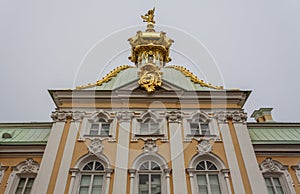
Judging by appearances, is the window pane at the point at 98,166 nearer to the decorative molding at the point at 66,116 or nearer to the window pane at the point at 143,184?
the window pane at the point at 143,184

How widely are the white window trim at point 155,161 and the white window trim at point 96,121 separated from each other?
6.27 feet

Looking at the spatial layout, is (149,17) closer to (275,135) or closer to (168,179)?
(275,135)

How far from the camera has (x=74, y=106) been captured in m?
18.4

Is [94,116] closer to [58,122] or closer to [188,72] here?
[58,122]

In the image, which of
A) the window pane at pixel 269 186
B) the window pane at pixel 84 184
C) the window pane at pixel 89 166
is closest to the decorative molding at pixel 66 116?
the window pane at pixel 89 166

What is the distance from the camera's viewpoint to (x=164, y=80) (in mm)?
19688

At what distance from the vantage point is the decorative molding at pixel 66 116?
57.4ft

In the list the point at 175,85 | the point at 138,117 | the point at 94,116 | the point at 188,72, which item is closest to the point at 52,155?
the point at 94,116

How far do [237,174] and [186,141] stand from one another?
3102mm

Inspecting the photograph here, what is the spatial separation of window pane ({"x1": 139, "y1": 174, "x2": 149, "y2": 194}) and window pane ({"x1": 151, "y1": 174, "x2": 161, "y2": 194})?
251 mm

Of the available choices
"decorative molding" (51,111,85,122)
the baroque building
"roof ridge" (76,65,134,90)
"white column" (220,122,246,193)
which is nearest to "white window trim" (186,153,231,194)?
the baroque building

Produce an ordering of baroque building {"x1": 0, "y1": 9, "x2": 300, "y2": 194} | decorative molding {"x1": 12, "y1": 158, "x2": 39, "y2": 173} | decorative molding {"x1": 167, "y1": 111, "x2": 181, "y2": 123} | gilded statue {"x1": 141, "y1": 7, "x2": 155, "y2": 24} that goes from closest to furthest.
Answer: baroque building {"x1": 0, "y1": 9, "x2": 300, "y2": 194} < decorative molding {"x1": 12, "y1": 158, "x2": 39, "y2": 173} < decorative molding {"x1": 167, "y1": 111, "x2": 181, "y2": 123} < gilded statue {"x1": 141, "y1": 7, "x2": 155, "y2": 24}

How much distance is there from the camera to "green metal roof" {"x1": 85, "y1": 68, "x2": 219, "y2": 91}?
20.0m

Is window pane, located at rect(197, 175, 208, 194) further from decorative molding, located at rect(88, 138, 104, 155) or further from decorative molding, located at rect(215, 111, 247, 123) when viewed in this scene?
decorative molding, located at rect(88, 138, 104, 155)
